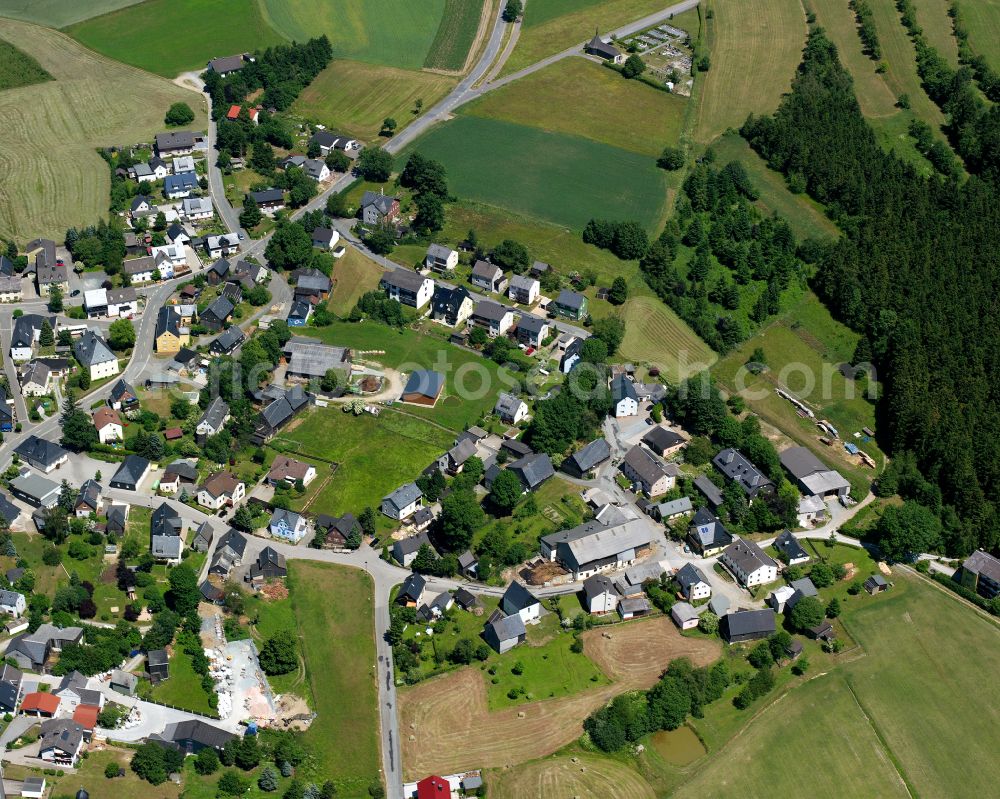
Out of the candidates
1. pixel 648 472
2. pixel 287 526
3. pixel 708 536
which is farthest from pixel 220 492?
pixel 708 536

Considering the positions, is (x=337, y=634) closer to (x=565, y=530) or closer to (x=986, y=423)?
(x=565, y=530)

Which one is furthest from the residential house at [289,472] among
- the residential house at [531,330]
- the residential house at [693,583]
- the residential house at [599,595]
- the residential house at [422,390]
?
the residential house at [693,583]

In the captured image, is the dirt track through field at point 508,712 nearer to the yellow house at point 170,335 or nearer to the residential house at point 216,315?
the yellow house at point 170,335

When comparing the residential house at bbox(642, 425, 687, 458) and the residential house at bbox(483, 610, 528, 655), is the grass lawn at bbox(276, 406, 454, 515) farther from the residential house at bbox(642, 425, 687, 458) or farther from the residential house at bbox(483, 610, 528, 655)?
the residential house at bbox(642, 425, 687, 458)

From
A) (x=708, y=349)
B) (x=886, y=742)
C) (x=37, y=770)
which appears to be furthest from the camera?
(x=708, y=349)

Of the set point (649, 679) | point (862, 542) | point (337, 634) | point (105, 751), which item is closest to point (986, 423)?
point (862, 542)

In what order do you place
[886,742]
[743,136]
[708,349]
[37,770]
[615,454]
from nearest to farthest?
[37,770]
[886,742]
[615,454]
[708,349]
[743,136]
